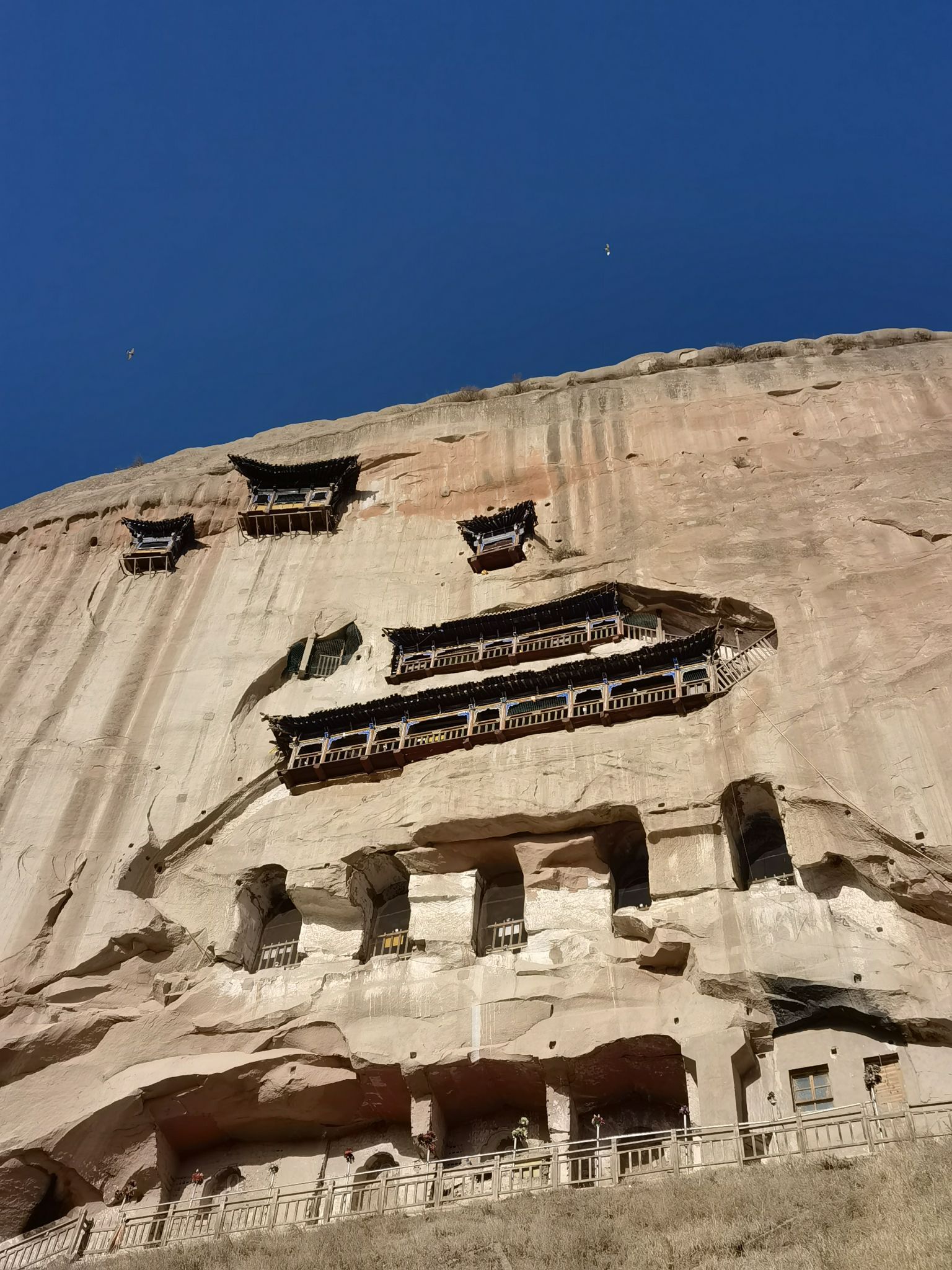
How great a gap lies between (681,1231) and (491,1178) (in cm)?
602

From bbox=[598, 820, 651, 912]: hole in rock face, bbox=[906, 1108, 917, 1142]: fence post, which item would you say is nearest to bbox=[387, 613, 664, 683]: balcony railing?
bbox=[598, 820, 651, 912]: hole in rock face

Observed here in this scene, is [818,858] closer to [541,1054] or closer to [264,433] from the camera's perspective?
[541,1054]

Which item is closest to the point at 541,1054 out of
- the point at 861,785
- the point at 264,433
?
the point at 861,785

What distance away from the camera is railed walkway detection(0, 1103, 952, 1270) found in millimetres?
15875

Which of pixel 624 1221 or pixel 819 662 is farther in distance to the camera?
pixel 819 662

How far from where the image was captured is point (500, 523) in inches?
1286

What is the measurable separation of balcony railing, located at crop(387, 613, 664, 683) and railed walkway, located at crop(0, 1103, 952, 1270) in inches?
475

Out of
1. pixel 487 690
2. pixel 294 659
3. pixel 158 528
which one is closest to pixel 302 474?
pixel 158 528

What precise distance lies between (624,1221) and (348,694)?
667 inches

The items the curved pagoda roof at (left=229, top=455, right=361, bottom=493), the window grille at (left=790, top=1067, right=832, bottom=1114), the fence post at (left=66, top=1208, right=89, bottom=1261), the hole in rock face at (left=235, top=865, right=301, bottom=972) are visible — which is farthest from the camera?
the curved pagoda roof at (left=229, top=455, right=361, bottom=493)

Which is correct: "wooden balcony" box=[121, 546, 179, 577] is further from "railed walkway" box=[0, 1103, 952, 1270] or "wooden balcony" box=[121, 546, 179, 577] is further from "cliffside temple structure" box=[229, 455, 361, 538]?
"railed walkway" box=[0, 1103, 952, 1270]

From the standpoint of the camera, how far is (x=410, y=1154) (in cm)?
2128

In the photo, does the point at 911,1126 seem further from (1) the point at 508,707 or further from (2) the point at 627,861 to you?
(1) the point at 508,707

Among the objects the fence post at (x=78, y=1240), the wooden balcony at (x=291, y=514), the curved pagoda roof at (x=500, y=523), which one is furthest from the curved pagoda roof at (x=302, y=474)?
the fence post at (x=78, y=1240)
